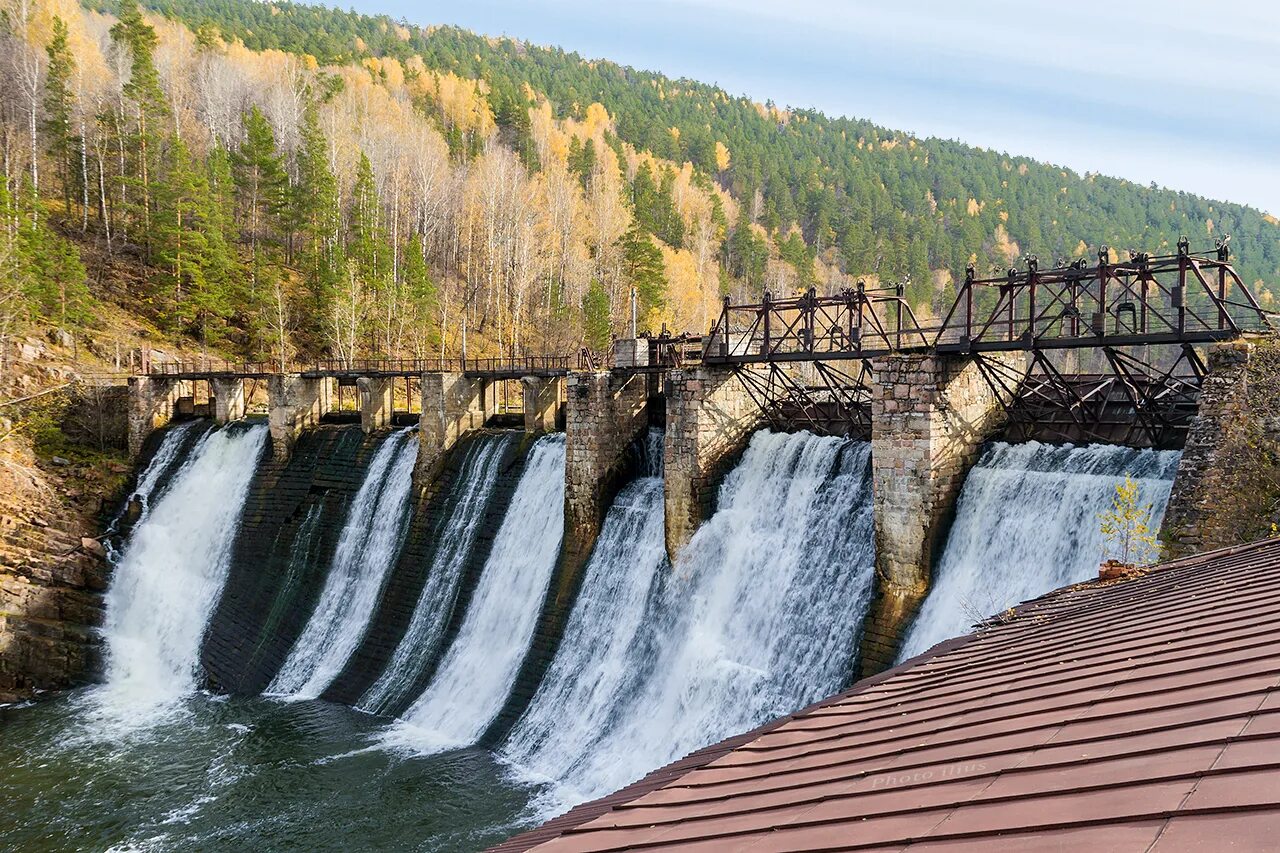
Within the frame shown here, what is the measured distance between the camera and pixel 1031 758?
13.1 ft

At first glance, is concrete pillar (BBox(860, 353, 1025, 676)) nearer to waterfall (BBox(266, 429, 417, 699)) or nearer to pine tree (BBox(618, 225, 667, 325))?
waterfall (BBox(266, 429, 417, 699))

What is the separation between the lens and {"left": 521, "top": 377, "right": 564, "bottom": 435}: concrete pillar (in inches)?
1071

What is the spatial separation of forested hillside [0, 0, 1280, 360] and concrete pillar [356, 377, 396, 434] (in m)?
15.6

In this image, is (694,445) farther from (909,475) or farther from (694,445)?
(909,475)

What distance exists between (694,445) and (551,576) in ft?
18.2

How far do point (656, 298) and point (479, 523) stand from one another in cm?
3694

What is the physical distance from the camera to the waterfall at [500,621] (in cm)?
2112

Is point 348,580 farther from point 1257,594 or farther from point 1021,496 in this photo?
point 1257,594

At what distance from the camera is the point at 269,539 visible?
29.2m

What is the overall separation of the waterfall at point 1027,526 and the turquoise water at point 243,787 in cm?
915

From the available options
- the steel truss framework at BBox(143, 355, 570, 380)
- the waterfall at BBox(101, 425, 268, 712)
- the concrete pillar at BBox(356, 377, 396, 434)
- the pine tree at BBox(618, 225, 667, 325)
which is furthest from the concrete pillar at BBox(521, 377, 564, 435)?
the pine tree at BBox(618, 225, 667, 325)

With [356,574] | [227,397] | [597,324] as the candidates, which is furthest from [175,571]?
[597,324]

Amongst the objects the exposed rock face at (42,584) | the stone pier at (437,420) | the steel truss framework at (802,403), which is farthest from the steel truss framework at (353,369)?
the exposed rock face at (42,584)

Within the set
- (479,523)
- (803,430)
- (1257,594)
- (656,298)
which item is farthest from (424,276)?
(1257,594)
